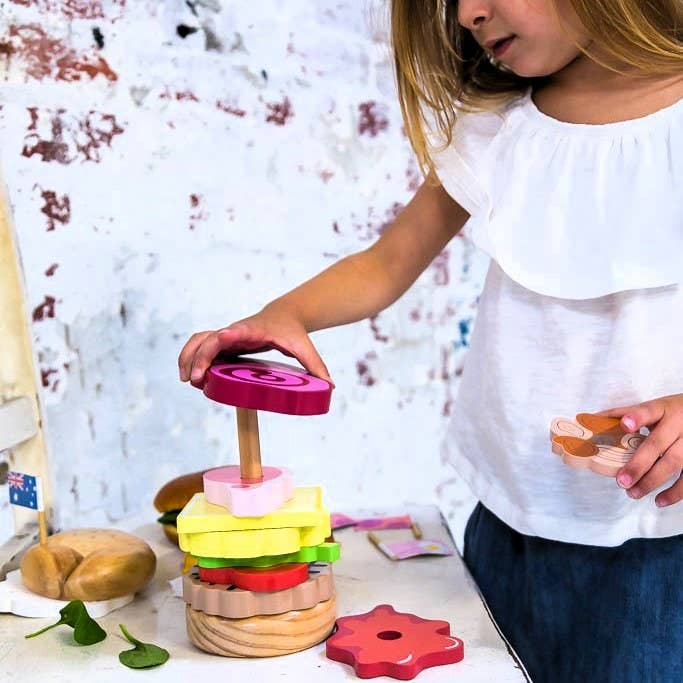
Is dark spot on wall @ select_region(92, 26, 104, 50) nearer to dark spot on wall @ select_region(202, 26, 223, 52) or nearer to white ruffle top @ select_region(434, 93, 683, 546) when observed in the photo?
dark spot on wall @ select_region(202, 26, 223, 52)

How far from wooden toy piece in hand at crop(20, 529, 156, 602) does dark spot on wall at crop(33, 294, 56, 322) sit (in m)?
0.39

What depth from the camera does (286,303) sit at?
722mm

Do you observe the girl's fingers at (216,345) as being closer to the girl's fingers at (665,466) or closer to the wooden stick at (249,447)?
the wooden stick at (249,447)

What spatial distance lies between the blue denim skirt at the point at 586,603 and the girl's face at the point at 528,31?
0.37 m

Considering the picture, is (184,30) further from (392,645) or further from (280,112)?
(392,645)

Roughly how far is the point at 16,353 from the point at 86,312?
31 centimetres

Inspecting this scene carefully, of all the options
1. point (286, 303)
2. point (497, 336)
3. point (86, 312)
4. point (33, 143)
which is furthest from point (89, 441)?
point (497, 336)

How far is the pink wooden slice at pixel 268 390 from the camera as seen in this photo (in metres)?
0.53

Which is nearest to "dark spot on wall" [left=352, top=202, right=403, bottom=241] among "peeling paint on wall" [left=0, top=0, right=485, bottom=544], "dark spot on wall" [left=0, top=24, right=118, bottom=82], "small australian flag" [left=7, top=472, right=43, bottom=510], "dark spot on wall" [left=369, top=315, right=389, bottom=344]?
"peeling paint on wall" [left=0, top=0, right=485, bottom=544]

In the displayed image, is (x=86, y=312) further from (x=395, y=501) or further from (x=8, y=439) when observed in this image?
(x=395, y=501)

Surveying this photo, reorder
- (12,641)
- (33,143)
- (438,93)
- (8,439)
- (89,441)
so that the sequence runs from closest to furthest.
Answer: (12,641) → (8,439) → (438,93) → (33,143) → (89,441)

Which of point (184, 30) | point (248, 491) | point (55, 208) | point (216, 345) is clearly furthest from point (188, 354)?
point (184, 30)

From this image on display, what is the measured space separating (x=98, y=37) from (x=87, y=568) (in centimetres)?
61

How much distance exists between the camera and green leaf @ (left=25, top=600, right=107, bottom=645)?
58cm
